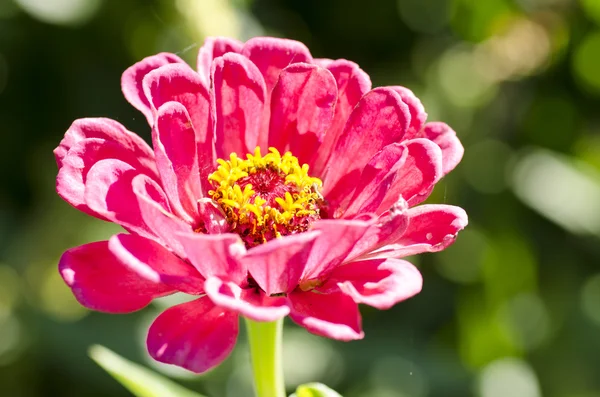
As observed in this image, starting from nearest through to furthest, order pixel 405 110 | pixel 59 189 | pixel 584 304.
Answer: pixel 59 189, pixel 405 110, pixel 584 304

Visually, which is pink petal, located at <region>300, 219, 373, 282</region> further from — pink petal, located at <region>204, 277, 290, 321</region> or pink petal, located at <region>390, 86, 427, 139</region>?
pink petal, located at <region>390, 86, 427, 139</region>

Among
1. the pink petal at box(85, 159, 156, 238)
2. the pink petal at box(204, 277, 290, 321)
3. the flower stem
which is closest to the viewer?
the pink petal at box(204, 277, 290, 321)

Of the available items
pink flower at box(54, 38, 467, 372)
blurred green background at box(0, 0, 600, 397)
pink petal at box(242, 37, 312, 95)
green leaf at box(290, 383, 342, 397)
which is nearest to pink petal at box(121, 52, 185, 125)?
pink flower at box(54, 38, 467, 372)

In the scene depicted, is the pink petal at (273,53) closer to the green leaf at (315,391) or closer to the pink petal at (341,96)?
the pink petal at (341,96)

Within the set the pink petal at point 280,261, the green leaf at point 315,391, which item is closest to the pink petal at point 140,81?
the pink petal at point 280,261

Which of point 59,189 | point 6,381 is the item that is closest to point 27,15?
point 6,381

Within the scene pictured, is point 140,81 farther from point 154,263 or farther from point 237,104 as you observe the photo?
point 154,263

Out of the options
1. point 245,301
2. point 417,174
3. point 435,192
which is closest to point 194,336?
point 245,301

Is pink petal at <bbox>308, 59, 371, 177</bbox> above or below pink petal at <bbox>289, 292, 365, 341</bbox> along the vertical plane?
above

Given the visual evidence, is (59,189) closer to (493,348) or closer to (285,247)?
(285,247)
